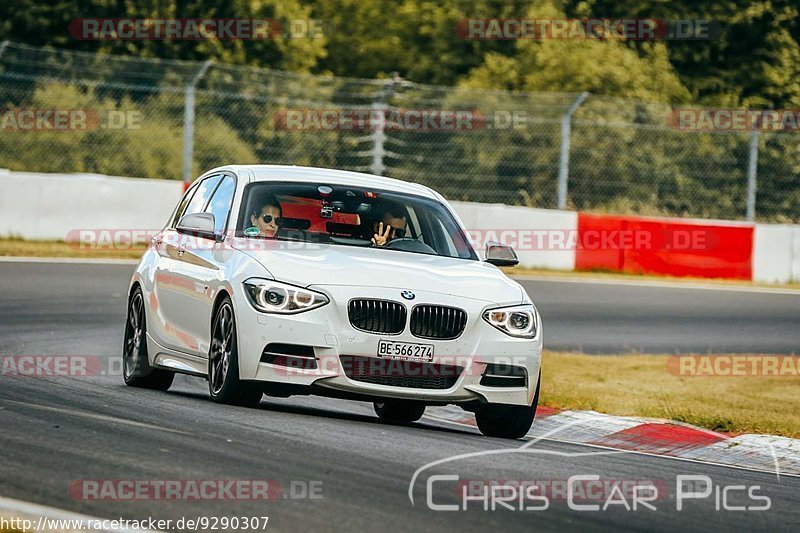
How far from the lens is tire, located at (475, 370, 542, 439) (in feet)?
31.5

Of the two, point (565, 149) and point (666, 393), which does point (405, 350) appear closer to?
point (666, 393)

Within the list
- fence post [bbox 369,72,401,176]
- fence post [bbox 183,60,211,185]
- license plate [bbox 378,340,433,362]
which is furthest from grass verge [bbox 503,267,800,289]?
license plate [bbox 378,340,433,362]

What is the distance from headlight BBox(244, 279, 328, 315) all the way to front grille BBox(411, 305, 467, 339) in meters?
0.55

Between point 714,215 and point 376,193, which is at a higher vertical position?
point 376,193

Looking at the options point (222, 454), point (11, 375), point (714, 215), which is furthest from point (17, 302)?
point (714, 215)

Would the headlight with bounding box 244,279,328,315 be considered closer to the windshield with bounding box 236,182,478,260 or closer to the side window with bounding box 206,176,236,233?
the windshield with bounding box 236,182,478,260

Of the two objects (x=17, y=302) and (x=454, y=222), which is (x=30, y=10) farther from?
(x=454, y=222)

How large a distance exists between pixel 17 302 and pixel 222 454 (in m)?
10.0

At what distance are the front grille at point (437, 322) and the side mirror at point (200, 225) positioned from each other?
5.18 feet

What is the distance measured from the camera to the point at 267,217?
33.2ft

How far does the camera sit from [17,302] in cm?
1677

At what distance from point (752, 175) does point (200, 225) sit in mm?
18830

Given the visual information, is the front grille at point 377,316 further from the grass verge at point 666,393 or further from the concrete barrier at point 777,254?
the concrete barrier at point 777,254

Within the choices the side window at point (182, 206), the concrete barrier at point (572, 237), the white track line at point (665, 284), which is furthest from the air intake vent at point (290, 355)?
the concrete barrier at point (572, 237)
